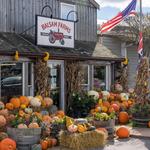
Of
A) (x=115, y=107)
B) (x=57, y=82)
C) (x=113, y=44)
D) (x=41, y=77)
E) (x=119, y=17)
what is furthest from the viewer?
(x=113, y=44)

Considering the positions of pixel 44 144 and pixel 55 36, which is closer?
pixel 44 144

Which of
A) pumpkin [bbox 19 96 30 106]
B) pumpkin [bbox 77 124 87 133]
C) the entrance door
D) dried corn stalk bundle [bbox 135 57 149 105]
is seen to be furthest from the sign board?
pumpkin [bbox 77 124 87 133]

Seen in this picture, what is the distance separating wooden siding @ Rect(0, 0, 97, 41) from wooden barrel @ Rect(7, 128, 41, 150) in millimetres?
6096

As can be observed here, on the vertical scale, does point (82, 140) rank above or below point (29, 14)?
below

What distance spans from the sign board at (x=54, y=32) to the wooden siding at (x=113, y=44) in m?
8.28

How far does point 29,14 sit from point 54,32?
1.41 metres

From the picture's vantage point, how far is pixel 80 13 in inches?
821

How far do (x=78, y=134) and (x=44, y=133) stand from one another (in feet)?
4.29

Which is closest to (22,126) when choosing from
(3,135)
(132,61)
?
(3,135)

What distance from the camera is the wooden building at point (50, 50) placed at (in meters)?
15.1

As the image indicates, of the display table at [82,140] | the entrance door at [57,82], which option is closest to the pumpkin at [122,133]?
the display table at [82,140]

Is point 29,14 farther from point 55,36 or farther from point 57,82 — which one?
point 57,82

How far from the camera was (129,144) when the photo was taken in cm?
1221

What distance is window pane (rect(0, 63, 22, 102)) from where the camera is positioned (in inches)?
585
